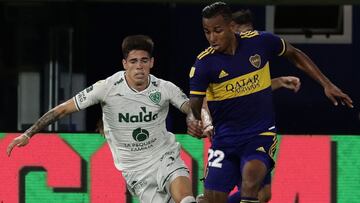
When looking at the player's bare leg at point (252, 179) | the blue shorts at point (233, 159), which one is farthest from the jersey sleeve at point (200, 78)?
the player's bare leg at point (252, 179)

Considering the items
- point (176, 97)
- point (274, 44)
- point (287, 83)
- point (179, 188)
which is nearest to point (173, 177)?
point (179, 188)

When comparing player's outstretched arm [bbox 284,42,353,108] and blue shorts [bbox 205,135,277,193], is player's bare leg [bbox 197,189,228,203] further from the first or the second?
player's outstretched arm [bbox 284,42,353,108]

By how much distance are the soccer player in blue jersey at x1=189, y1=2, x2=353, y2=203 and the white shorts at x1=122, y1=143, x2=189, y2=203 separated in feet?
1.45

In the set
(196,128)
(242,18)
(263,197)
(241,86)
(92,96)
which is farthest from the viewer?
(242,18)

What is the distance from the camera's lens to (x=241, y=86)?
309 inches

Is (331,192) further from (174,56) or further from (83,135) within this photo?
(174,56)

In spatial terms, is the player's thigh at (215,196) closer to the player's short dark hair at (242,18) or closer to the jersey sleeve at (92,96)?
the jersey sleeve at (92,96)

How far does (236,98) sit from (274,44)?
50 cm

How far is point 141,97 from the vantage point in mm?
8484

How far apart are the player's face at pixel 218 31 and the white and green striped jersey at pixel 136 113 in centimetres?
82

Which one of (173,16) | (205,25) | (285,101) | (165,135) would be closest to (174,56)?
(173,16)

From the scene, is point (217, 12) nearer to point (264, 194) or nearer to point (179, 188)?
point (179, 188)

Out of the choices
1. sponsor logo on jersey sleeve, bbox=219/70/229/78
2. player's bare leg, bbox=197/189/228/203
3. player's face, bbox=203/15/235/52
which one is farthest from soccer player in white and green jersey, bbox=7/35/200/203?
player's face, bbox=203/15/235/52

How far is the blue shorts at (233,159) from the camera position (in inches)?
311
